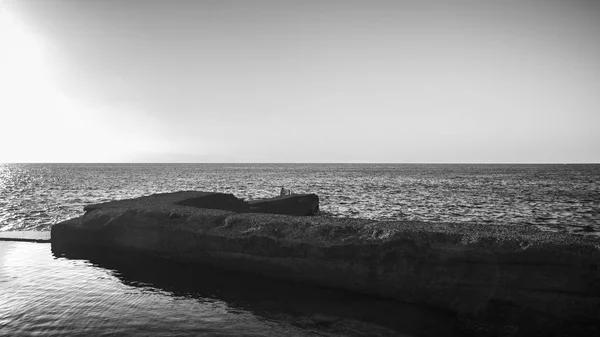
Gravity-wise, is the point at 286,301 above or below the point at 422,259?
below

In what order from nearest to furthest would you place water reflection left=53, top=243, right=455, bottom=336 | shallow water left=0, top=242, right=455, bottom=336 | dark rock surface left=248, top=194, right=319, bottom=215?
shallow water left=0, top=242, right=455, bottom=336
water reflection left=53, top=243, right=455, bottom=336
dark rock surface left=248, top=194, right=319, bottom=215

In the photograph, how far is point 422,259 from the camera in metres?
7.96

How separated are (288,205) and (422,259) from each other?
518 inches

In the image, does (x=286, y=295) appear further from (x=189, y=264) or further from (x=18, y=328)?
(x=18, y=328)

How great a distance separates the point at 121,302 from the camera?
8086 millimetres

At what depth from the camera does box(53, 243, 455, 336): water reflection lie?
6988 mm

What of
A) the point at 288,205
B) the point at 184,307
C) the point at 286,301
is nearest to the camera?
the point at 184,307

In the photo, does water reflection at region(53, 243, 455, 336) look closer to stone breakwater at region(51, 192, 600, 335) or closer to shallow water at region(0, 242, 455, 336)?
shallow water at region(0, 242, 455, 336)

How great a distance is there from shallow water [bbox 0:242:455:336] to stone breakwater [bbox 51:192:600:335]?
1.50 feet

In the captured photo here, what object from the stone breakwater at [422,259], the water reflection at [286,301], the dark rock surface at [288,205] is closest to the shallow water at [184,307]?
the water reflection at [286,301]

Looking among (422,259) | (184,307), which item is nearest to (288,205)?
(184,307)

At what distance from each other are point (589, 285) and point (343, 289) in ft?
15.9

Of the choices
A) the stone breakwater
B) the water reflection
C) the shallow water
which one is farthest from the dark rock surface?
the shallow water

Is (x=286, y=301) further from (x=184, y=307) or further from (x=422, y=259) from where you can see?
(x=422, y=259)
